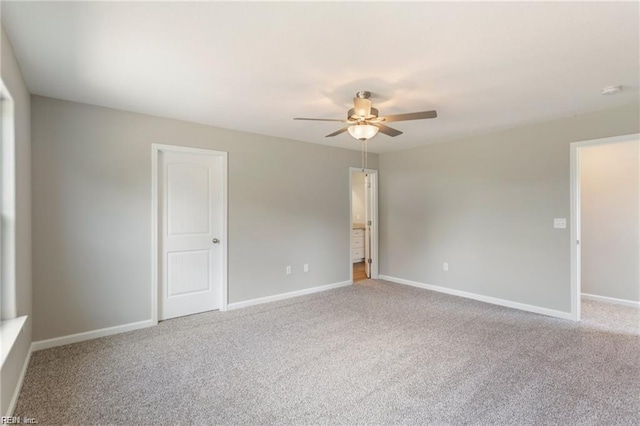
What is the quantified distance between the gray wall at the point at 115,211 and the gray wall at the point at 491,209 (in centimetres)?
206

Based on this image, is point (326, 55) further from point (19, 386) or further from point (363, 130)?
point (19, 386)

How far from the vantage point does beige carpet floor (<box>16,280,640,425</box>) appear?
6.36 feet

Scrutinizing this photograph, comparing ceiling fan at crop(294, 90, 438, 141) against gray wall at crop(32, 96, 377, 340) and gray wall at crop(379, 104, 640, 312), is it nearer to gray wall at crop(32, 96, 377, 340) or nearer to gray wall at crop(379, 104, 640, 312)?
gray wall at crop(32, 96, 377, 340)

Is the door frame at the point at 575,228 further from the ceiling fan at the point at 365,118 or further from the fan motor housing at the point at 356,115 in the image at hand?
the fan motor housing at the point at 356,115

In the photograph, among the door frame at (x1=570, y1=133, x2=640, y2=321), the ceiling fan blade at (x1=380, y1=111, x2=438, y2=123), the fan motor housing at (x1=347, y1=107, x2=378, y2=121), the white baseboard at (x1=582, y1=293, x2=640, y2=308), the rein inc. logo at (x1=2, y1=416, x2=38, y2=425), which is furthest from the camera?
the white baseboard at (x1=582, y1=293, x2=640, y2=308)

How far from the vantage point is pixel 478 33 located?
1.87 m

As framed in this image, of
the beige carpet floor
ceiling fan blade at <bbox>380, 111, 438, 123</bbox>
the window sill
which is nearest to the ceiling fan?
ceiling fan blade at <bbox>380, 111, 438, 123</bbox>

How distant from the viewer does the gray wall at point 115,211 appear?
2885mm

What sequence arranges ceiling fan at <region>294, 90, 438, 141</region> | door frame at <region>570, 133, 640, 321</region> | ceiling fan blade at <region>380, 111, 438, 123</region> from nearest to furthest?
ceiling fan blade at <region>380, 111, 438, 123</region>, ceiling fan at <region>294, 90, 438, 141</region>, door frame at <region>570, 133, 640, 321</region>

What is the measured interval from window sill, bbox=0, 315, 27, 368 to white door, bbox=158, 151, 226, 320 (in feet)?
5.00

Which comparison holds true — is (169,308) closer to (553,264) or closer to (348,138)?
(348,138)

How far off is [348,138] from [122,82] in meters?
2.87

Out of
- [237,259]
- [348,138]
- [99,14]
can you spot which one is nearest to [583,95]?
[348,138]

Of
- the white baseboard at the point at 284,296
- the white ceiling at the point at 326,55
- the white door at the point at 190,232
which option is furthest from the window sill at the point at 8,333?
the white baseboard at the point at 284,296
